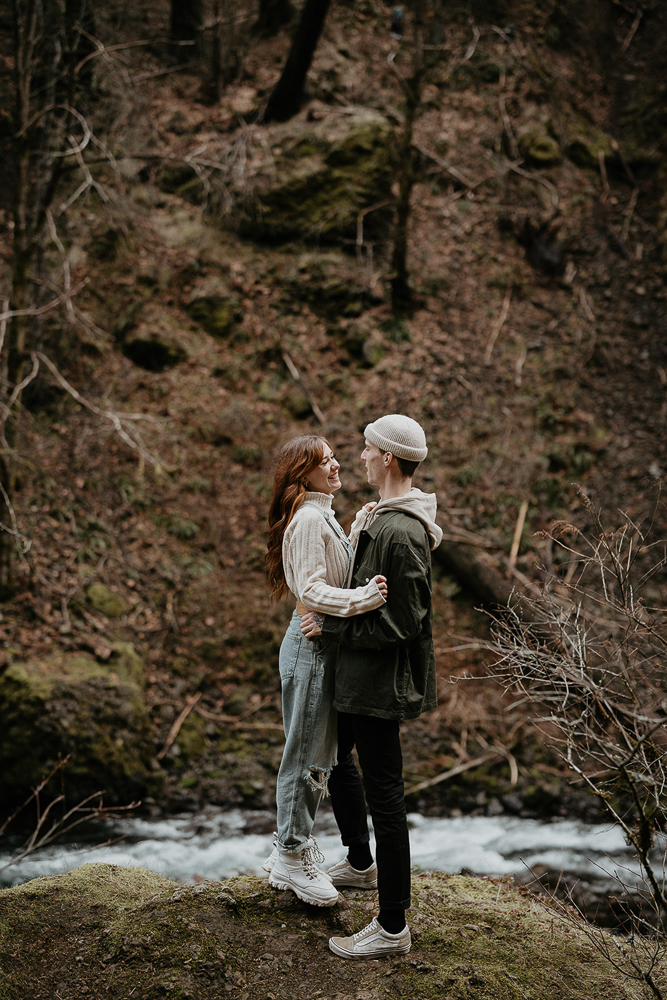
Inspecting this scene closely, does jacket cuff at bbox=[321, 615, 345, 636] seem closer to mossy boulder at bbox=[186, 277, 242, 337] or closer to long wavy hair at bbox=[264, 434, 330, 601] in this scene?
long wavy hair at bbox=[264, 434, 330, 601]

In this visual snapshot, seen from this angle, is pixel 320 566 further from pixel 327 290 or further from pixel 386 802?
pixel 327 290

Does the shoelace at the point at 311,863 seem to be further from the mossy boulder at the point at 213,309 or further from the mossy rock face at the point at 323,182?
the mossy rock face at the point at 323,182

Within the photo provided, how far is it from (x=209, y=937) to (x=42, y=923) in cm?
79

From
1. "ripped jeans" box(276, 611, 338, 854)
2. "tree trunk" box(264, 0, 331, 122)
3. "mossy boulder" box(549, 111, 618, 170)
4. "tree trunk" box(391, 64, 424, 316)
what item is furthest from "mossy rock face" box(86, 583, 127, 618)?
"mossy boulder" box(549, 111, 618, 170)

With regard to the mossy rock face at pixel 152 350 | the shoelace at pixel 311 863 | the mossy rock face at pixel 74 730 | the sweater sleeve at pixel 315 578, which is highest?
the sweater sleeve at pixel 315 578

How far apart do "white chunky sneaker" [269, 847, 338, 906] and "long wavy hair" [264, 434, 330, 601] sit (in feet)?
4.75

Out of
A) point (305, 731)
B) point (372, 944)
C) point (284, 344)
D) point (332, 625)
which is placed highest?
point (332, 625)

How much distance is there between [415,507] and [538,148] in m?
12.0

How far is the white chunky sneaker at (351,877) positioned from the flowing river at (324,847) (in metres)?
2.12

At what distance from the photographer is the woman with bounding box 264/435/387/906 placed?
2.91m

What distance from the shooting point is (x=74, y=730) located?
583cm

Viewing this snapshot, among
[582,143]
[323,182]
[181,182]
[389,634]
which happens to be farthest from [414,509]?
[582,143]

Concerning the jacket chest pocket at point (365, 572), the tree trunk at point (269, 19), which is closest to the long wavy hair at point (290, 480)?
the jacket chest pocket at point (365, 572)

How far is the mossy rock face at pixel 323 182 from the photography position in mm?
11078
